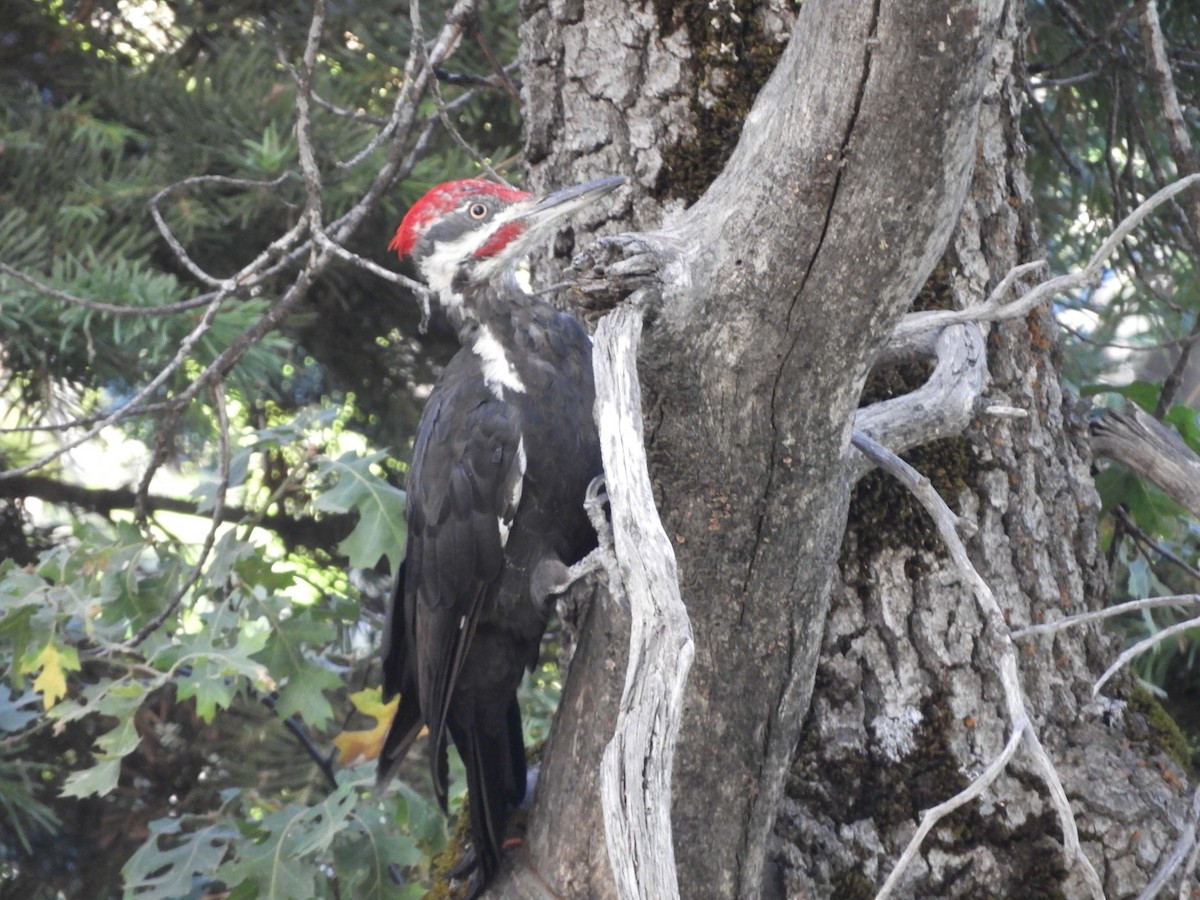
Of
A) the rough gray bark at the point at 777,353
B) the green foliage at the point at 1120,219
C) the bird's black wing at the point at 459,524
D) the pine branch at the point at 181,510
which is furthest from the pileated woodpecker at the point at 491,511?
the pine branch at the point at 181,510

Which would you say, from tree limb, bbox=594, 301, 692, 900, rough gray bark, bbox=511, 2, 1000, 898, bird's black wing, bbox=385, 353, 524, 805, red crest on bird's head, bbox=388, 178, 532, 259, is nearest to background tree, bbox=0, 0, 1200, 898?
rough gray bark, bbox=511, 2, 1000, 898

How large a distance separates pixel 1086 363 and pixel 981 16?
119 inches

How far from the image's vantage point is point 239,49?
3.68 metres

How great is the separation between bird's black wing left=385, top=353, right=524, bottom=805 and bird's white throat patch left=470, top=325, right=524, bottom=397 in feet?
0.07

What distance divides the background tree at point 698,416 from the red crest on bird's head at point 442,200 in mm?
112

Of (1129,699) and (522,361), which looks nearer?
(1129,699)

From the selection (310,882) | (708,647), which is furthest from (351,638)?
(708,647)

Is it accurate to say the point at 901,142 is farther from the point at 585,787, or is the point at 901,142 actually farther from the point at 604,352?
the point at 585,787

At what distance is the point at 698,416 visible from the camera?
1.46 m

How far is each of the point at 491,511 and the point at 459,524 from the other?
7 cm

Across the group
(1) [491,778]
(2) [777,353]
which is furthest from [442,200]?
(2) [777,353]

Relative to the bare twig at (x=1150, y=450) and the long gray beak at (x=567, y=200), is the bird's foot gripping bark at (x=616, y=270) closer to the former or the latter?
the long gray beak at (x=567, y=200)

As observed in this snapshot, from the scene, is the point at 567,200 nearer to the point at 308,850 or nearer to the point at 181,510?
the point at 308,850

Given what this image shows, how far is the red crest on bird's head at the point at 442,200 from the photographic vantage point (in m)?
2.38
